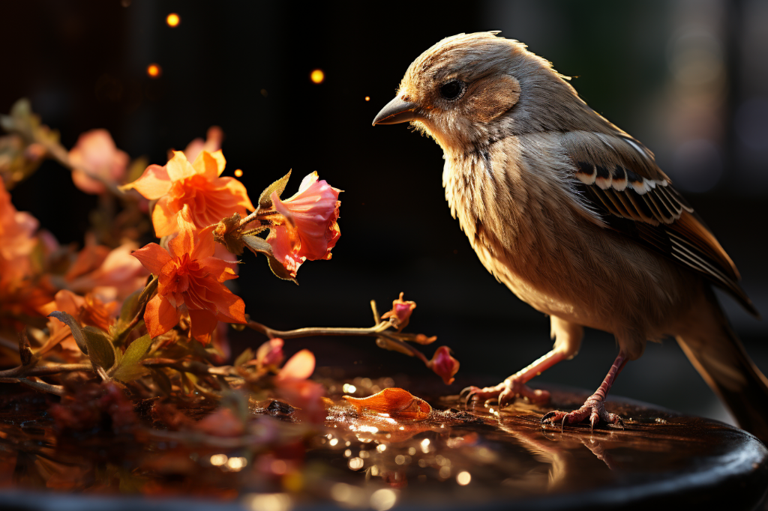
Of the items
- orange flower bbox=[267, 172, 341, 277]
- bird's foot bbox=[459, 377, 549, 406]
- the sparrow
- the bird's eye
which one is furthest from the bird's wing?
orange flower bbox=[267, 172, 341, 277]

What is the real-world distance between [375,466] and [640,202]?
72 cm

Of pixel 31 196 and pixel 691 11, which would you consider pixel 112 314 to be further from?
pixel 691 11

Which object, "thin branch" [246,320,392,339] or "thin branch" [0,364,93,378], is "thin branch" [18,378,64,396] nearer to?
"thin branch" [0,364,93,378]

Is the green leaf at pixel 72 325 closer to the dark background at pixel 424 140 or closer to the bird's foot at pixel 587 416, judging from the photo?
the bird's foot at pixel 587 416

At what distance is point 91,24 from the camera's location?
5.74ft

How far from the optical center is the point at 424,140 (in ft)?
8.60

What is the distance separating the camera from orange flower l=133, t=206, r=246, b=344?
595 millimetres

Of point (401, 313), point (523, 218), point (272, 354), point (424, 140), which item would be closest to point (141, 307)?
point (272, 354)

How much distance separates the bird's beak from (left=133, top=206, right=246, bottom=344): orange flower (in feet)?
1.52

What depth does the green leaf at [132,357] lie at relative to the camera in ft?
2.01

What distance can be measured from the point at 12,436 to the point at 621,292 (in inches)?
31.7

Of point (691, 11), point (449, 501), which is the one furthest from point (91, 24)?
point (691, 11)

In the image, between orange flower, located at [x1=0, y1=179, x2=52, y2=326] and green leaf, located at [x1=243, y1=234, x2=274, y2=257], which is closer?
green leaf, located at [x1=243, y1=234, x2=274, y2=257]

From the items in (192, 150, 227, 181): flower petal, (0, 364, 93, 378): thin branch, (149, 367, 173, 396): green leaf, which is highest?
(192, 150, 227, 181): flower petal
